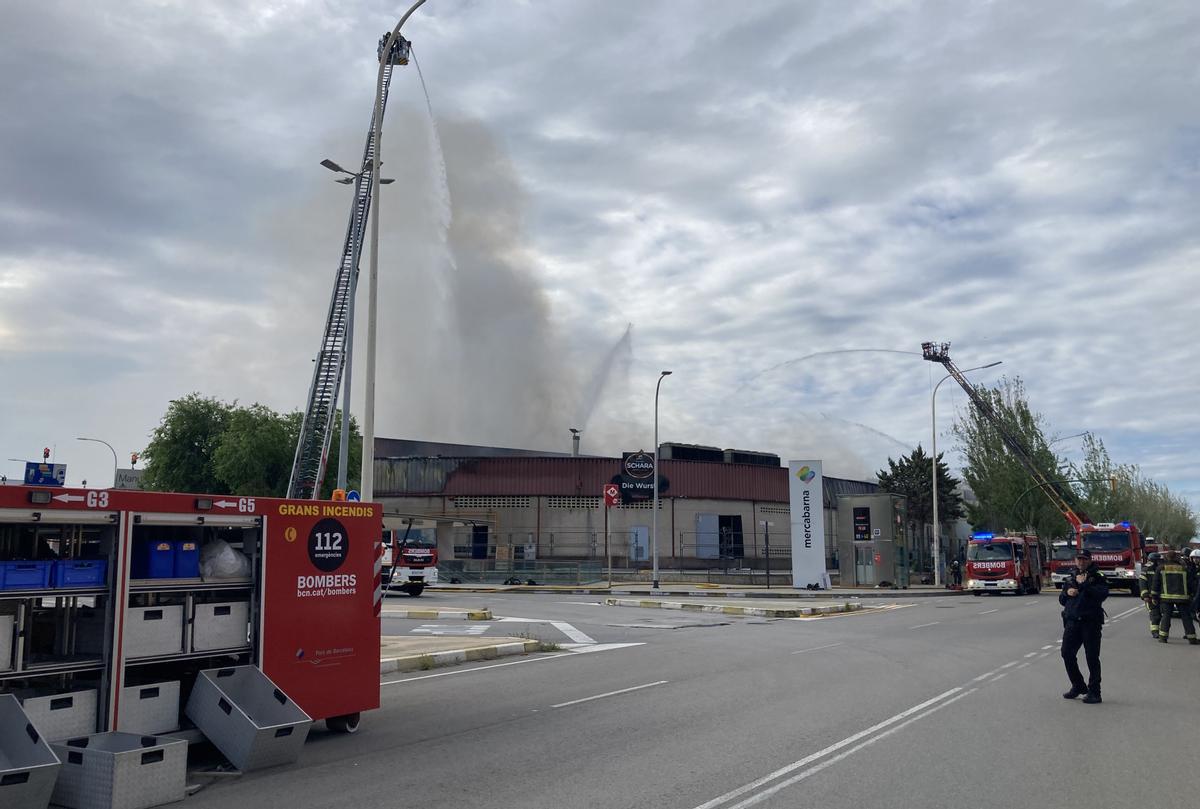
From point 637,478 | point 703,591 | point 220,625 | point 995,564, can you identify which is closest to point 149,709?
point 220,625

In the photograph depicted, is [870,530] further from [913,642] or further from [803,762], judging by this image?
[803,762]

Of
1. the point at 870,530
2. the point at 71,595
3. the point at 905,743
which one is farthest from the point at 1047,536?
the point at 71,595

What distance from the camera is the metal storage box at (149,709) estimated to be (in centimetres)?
762

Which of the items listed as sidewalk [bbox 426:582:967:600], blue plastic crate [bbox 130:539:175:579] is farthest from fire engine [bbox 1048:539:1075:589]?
blue plastic crate [bbox 130:539:175:579]

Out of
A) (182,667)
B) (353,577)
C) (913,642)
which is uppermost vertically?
(353,577)

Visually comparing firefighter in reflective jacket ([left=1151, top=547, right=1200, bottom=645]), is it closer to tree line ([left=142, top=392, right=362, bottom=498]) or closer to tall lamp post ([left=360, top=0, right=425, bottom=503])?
tall lamp post ([left=360, top=0, right=425, bottom=503])

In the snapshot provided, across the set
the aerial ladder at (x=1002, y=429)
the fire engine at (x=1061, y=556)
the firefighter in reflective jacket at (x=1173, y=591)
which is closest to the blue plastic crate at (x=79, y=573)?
the firefighter in reflective jacket at (x=1173, y=591)

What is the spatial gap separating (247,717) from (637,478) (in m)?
49.3

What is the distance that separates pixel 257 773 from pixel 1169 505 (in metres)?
137

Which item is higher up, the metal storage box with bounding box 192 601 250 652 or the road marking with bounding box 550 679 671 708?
the metal storage box with bounding box 192 601 250 652

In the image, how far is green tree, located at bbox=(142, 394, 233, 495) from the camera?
51094 mm

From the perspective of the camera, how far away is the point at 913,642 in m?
19.0

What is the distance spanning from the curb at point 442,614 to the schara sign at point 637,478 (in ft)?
100

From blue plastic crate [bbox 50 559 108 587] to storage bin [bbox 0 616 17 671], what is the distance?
1.22 feet
